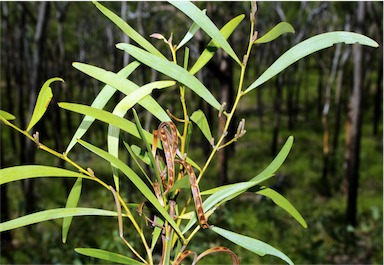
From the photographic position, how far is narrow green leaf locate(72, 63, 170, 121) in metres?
0.43

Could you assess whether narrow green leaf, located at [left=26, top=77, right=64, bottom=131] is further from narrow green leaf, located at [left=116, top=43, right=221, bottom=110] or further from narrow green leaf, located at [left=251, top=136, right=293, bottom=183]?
narrow green leaf, located at [left=251, top=136, right=293, bottom=183]

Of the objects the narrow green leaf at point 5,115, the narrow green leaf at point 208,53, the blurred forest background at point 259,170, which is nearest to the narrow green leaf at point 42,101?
the narrow green leaf at point 5,115

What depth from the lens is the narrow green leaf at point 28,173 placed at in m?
0.40

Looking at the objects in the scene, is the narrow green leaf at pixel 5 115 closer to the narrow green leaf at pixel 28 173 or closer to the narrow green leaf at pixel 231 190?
the narrow green leaf at pixel 28 173

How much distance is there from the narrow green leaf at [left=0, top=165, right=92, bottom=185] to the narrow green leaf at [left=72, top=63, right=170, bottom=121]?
0.28 ft

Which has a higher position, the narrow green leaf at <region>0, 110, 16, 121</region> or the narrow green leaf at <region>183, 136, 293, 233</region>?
the narrow green leaf at <region>0, 110, 16, 121</region>

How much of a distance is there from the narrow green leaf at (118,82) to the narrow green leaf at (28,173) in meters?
0.09

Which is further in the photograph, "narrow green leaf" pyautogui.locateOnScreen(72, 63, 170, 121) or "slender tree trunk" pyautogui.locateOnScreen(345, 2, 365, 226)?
"slender tree trunk" pyautogui.locateOnScreen(345, 2, 365, 226)

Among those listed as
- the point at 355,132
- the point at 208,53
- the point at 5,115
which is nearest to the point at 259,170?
the point at 355,132

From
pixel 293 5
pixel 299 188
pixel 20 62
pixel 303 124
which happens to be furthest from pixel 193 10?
pixel 303 124

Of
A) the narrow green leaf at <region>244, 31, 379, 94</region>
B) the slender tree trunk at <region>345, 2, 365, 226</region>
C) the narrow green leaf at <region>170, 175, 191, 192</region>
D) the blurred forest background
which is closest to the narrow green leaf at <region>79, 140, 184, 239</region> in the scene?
the narrow green leaf at <region>170, 175, 191, 192</region>

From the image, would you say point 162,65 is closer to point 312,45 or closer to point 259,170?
point 312,45

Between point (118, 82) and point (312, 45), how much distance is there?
0.59ft

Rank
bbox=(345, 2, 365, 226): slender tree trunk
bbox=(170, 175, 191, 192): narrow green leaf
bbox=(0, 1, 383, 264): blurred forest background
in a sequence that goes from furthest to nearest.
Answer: bbox=(345, 2, 365, 226): slender tree trunk → bbox=(0, 1, 383, 264): blurred forest background → bbox=(170, 175, 191, 192): narrow green leaf
